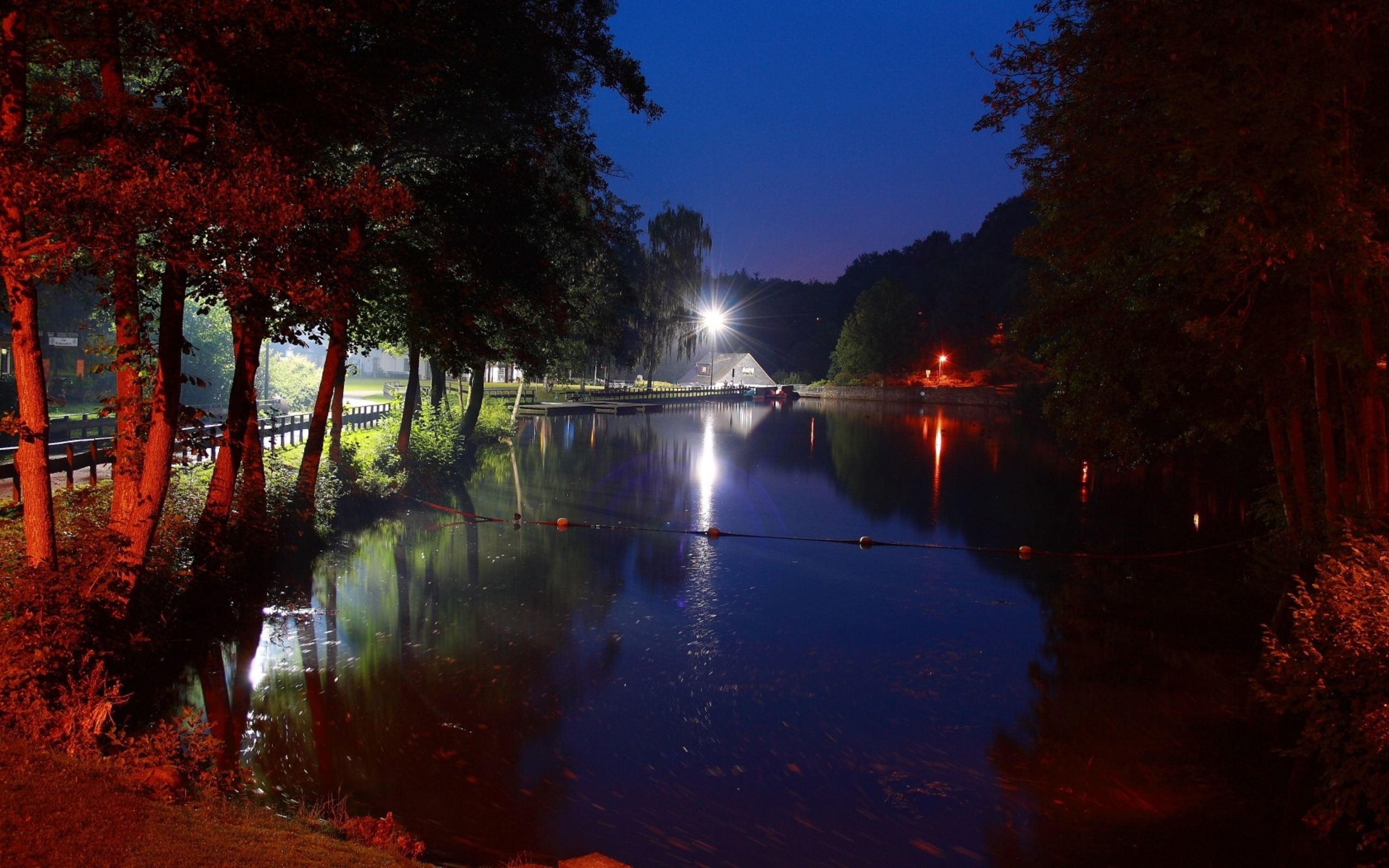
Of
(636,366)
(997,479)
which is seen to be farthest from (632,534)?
(636,366)

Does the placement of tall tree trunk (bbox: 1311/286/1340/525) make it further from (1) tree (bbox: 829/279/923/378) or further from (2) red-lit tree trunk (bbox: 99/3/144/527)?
(1) tree (bbox: 829/279/923/378)

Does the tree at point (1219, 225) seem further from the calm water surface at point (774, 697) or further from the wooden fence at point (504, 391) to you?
the wooden fence at point (504, 391)

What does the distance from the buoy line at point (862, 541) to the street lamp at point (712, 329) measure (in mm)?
61989

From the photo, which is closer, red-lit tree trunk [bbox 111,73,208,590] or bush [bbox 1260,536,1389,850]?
bush [bbox 1260,536,1389,850]

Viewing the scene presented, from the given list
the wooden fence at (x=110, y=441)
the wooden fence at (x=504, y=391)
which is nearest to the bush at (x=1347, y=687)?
the wooden fence at (x=110, y=441)

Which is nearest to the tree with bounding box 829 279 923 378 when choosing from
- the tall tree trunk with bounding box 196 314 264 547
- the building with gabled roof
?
the building with gabled roof

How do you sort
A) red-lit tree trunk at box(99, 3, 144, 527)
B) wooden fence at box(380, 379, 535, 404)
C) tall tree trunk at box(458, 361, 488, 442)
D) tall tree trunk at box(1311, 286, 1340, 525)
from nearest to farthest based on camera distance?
red-lit tree trunk at box(99, 3, 144, 527) < tall tree trunk at box(1311, 286, 1340, 525) < tall tree trunk at box(458, 361, 488, 442) < wooden fence at box(380, 379, 535, 404)

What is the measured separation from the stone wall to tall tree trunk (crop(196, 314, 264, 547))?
68.4 m

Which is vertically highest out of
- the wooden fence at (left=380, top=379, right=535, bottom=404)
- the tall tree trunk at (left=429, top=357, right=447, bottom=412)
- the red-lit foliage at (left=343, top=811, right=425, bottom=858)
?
the tall tree trunk at (left=429, top=357, right=447, bottom=412)

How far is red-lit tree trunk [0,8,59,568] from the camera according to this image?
Answer: 6590mm

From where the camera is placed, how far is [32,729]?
19.0ft

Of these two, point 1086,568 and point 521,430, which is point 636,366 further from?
point 1086,568

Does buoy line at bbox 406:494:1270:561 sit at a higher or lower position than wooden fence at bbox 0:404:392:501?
lower

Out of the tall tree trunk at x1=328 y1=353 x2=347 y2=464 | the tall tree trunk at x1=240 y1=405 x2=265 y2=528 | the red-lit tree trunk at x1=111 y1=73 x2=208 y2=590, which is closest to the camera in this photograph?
the red-lit tree trunk at x1=111 y1=73 x2=208 y2=590
